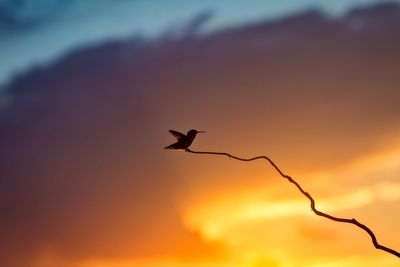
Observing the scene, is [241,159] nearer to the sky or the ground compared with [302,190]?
nearer to the sky

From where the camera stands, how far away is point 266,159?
24.9ft

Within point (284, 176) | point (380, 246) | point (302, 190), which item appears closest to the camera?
point (380, 246)

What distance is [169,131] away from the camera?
15.5m

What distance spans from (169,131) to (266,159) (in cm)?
806

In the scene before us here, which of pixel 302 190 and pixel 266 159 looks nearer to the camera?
pixel 302 190

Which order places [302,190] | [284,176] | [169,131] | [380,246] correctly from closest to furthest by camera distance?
1. [380,246]
2. [302,190]
3. [284,176]
4. [169,131]

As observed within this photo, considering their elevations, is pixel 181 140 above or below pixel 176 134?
below

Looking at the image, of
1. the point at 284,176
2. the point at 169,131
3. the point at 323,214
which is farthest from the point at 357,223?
the point at 169,131

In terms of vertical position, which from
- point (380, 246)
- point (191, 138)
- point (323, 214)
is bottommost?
point (380, 246)

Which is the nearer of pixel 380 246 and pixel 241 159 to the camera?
pixel 380 246

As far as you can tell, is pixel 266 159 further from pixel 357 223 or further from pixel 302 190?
pixel 357 223

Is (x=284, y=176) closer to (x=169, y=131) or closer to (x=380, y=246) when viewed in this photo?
(x=380, y=246)

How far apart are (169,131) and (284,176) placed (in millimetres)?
8337

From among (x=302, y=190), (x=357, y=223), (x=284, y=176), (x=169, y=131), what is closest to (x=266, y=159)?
(x=284, y=176)
